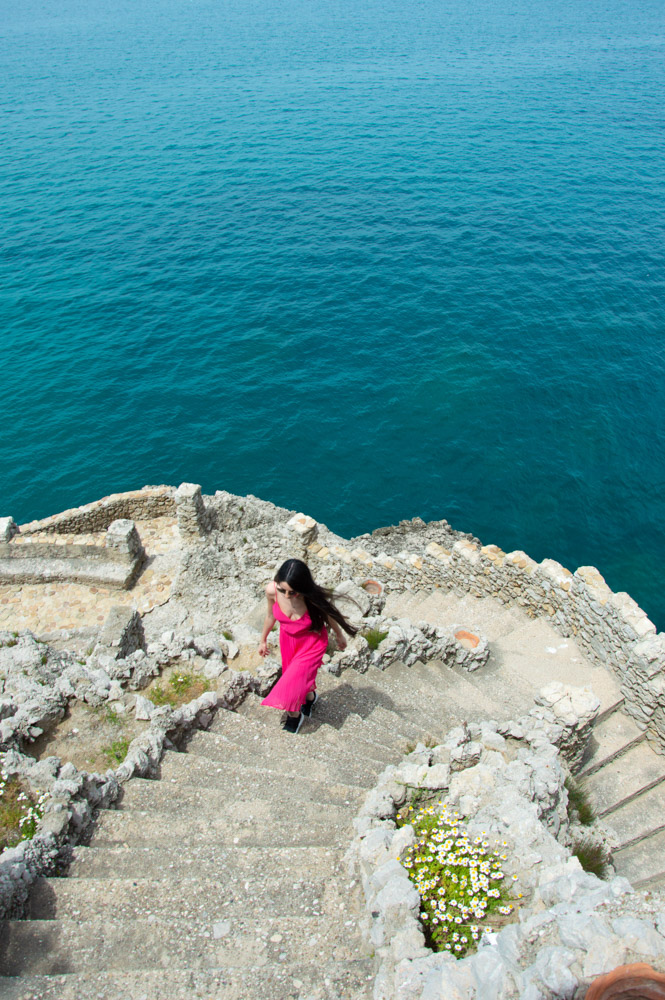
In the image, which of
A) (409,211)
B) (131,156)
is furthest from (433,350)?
(131,156)

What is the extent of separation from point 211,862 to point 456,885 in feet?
8.73

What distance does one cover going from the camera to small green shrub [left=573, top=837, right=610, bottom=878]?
8.28m

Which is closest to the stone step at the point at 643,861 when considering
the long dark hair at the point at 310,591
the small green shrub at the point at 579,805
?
the small green shrub at the point at 579,805

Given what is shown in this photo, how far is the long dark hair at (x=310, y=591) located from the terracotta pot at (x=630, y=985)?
4658 millimetres

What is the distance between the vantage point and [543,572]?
14344 mm

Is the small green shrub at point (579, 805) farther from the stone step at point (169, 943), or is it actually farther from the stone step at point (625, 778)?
the stone step at point (169, 943)

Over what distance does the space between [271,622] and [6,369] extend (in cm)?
3261

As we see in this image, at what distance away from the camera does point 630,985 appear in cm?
454

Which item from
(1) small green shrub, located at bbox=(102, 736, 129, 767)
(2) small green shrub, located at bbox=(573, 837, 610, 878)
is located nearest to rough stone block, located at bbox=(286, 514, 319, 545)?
(1) small green shrub, located at bbox=(102, 736, 129, 767)

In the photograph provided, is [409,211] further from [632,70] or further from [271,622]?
[632,70]

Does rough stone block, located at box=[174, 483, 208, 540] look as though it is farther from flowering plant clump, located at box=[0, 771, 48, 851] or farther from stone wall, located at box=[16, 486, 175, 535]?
flowering plant clump, located at box=[0, 771, 48, 851]

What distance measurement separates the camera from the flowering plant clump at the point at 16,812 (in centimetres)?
704

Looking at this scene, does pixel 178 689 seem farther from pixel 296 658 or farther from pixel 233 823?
pixel 233 823

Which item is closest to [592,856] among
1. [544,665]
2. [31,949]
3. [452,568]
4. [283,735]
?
[283,735]
